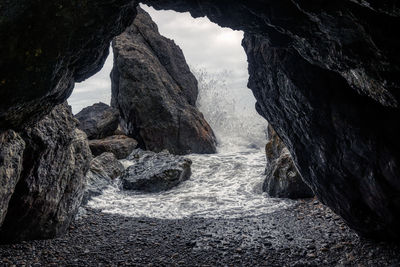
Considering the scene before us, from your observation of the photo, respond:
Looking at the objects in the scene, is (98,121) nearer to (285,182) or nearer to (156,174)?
(156,174)

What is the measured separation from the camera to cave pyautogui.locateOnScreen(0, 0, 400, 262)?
3.40m

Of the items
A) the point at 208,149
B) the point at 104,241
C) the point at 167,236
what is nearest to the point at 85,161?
the point at 104,241

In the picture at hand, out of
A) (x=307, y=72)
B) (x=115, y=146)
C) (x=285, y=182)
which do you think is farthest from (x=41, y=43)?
(x=115, y=146)

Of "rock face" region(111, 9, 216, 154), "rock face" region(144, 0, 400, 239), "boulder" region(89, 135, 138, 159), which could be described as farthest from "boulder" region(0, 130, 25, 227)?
"rock face" region(111, 9, 216, 154)

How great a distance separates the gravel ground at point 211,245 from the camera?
539cm

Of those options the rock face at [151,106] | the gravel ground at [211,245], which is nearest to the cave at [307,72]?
the gravel ground at [211,245]

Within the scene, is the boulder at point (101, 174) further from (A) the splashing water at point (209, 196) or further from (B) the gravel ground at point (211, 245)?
(B) the gravel ground at point (211, 245)

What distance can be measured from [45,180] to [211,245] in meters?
3.98

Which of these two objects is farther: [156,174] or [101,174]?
[101,174]

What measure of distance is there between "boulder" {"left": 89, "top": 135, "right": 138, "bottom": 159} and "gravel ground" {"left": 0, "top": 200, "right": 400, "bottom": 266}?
10295 millimetres

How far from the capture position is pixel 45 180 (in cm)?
619

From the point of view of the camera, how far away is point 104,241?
6.88 metres

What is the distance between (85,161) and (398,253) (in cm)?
740

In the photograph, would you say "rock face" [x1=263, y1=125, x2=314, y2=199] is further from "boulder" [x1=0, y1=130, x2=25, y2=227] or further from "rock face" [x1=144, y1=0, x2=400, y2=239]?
"boulder" [x1=0, y1=130, x2=25, y2=227]
